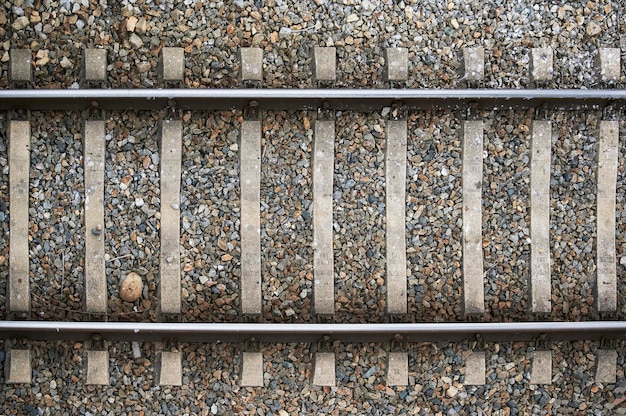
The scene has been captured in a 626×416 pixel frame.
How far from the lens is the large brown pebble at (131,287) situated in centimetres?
529

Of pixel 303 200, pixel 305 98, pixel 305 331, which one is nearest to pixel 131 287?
pixel 305 331

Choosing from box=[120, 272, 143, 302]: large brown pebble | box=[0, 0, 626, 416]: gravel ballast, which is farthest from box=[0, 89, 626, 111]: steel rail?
box=[120, 272, 143, 302]: large brown pebble

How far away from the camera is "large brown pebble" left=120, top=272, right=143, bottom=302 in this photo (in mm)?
5293

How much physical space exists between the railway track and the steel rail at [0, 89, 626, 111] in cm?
2

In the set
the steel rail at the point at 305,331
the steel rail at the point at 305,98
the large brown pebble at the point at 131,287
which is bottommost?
the steel rail at the point at 305,331

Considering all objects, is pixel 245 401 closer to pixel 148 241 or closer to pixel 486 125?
pixel 148 241

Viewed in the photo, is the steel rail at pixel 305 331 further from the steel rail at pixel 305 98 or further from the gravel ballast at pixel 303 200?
the steel rail at pixel 305 98

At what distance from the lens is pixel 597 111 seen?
5.41 meters

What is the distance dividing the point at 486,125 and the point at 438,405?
2472mm

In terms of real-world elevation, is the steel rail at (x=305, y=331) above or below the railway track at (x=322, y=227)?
below

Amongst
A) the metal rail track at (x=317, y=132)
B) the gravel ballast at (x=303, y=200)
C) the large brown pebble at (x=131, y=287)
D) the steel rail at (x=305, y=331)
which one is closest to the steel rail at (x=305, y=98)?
the metal rail track at (x=317, y=132)

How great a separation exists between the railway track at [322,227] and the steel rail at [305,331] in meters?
0.02

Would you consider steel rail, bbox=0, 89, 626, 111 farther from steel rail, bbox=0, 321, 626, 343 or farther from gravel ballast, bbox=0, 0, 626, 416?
steel rail, bbox=0, 321, 626, 343

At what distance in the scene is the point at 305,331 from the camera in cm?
515
